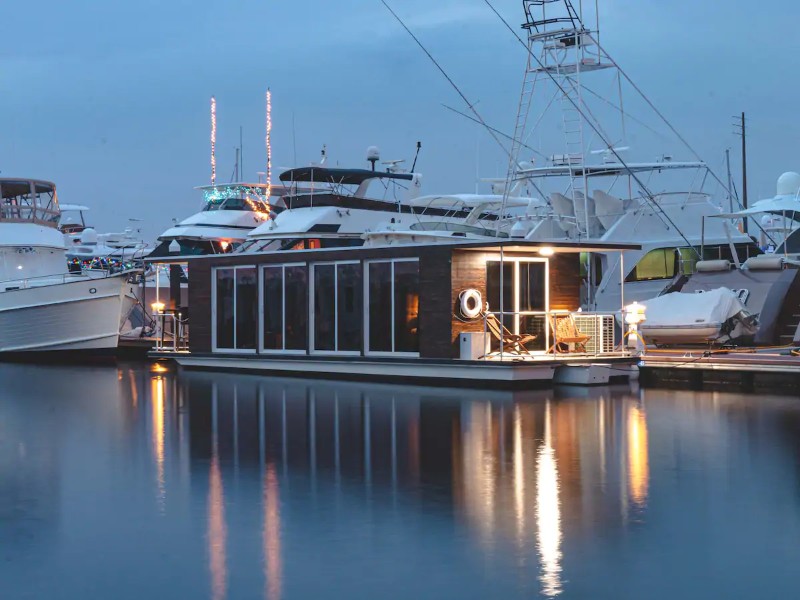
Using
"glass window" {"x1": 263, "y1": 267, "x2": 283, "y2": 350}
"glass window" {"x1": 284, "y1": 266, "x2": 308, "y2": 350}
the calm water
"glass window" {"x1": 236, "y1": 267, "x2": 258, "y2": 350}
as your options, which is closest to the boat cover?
the calm water

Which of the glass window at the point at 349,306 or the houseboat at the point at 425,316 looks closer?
the houseboat at the point at 425,316

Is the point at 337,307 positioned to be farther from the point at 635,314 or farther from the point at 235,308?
the point at 635,314

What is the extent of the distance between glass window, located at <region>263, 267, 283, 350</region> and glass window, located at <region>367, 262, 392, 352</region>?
2.86m

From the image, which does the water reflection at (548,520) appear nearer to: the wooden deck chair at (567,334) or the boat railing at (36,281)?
the wooden deck chair at (567,334)

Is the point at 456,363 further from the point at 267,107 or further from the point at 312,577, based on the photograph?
the point at 267,107

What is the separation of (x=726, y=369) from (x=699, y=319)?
2.67 m

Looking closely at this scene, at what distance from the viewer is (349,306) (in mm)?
25109

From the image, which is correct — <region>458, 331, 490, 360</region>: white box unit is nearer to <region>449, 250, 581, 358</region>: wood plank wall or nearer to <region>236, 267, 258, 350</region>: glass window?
<region>449, 250, 581, 358</region>: wood plank wall

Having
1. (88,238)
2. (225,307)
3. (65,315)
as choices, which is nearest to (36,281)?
(65,315)

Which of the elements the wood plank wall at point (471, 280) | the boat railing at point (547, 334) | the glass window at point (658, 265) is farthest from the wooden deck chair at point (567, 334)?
the glass window at point (658, 265)

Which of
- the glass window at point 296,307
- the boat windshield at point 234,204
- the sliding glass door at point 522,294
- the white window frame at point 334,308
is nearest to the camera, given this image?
the sliding glass door at point 522,294

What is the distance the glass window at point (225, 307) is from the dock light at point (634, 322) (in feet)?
30.3

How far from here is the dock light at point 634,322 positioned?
2338 centimetres

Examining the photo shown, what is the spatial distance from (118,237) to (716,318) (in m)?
50.1
